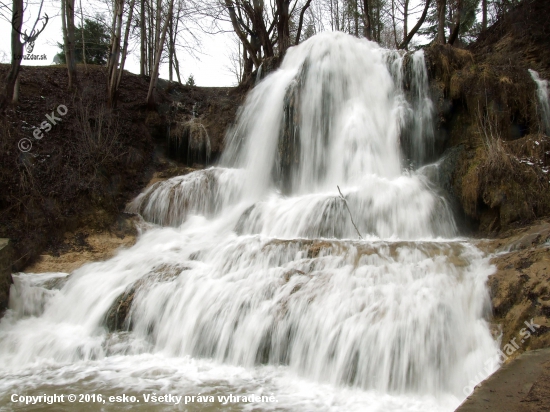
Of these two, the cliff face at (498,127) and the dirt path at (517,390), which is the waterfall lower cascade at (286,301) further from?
the dirt path at (517,390)

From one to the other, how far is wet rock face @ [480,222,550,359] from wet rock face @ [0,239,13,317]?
22.9ft

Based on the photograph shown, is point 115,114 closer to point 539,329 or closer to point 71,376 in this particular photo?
point 71,376

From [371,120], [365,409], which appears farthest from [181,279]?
[371,120]

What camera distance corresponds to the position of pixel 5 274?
6.55 m

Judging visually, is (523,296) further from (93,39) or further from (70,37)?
(93,39)

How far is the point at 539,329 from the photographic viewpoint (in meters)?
→ 4.16

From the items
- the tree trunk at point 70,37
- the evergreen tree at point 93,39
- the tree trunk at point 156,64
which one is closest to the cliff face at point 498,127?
the tree trunk at point 156,64

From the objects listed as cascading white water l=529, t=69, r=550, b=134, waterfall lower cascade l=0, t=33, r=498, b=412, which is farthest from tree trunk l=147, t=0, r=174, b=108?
cascading white water l=529, t=69, r=550, b=134

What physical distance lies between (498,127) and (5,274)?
1002 cm

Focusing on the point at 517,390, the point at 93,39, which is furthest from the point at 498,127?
the point at 93,39

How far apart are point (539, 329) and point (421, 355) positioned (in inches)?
46.8

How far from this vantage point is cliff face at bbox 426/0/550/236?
727 centimetres

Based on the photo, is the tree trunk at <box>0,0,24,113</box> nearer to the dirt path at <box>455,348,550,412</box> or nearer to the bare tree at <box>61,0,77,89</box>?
the bare tree at <box>61,0,77,89</box>

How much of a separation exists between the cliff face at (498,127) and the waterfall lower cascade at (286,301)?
516 millimetres
